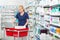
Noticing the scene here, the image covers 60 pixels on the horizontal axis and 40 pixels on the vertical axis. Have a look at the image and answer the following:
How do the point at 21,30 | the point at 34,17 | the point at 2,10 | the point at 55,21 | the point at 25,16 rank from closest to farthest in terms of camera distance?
the point at 55,21 < the point at 21,30 < the point at 25,16 < the point at 34,17 < the point at 2,10

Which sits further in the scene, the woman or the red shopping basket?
the woman

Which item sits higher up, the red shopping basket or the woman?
the woman

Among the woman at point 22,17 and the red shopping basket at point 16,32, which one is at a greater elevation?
the woman at point 22,17

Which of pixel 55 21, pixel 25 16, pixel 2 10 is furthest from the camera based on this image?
pixel 2 10

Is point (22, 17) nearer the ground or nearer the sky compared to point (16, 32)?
nearer the sky

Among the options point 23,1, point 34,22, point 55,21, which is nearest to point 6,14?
point 23,1

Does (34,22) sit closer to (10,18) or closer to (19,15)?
(19,15)

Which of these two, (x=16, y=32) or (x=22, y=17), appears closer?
(x=16, y=32)

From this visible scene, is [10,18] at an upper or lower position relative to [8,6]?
lower

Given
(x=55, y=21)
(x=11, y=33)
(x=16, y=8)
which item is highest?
(x=16, y=8)

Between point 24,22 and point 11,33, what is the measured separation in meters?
1.68

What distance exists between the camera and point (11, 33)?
15.7 feet

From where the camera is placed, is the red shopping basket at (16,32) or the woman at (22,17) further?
the woman at (22,17)

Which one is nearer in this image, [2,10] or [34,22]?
[34,22]
